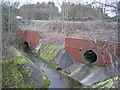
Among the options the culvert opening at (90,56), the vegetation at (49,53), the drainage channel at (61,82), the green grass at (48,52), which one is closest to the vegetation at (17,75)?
the drainage channel at (61,82)

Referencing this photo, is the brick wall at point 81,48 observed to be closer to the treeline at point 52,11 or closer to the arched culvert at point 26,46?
the arched culvert at point 26,46

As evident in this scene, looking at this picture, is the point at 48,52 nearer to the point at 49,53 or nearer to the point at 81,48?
the point at 49,53

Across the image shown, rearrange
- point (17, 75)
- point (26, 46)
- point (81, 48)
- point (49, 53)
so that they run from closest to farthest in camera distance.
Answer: point (17, 75) → point (81, 48) → point (49, 53) → point (26, 46)

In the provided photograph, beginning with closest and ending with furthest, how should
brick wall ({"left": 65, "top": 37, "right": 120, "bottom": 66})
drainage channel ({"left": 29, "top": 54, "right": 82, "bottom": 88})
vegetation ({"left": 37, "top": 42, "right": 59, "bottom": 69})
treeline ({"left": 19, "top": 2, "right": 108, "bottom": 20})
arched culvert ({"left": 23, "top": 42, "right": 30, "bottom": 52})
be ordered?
drainage channel ({"left": 29, "top": 54, "right": 82, "bottom": 88})
brick wall ({"left": 65, "top": 37, "right": 120, "bottom": 66})
vegetation ({"left": 37, "top": 42, "right": 59, "bottom": 69})
arched culvert ({"left": 23, "top": 42, "right": 30, "bottom": 52})
treeline ({"left": 19, "top": 2, "right": 108, "bottom": 20})

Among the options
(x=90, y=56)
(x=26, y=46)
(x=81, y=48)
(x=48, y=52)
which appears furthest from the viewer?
(x=26, y=46)

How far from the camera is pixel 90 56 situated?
15094mm

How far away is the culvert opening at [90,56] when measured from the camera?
1440 centimetres

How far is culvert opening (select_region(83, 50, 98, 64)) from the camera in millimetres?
14395

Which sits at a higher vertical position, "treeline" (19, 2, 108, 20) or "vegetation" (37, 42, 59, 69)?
"treeline" (19, 2, 108, 20)

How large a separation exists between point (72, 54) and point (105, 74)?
477 centimetres

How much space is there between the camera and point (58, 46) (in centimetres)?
1878

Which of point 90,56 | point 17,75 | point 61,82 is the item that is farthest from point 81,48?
point 17,75


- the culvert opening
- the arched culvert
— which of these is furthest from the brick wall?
the arched culvert

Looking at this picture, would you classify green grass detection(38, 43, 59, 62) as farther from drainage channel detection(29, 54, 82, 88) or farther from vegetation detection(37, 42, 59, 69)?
drainage channel detection(29, 54, 82, 88)
